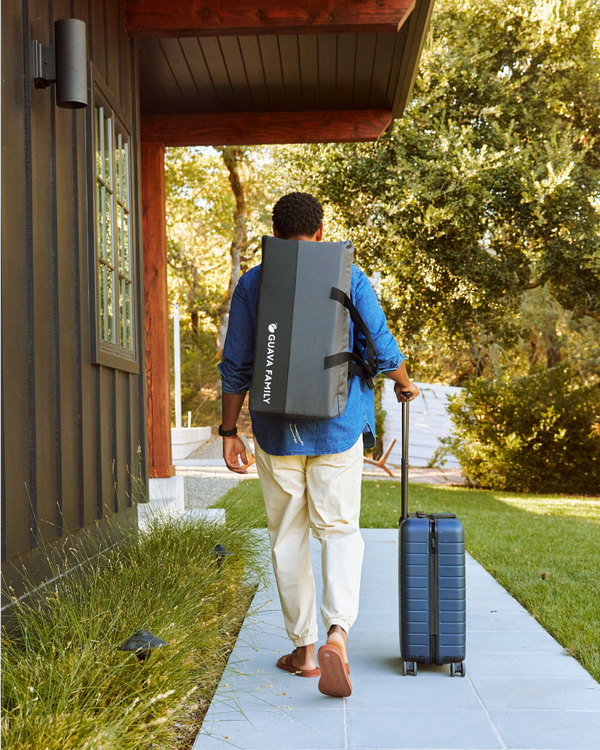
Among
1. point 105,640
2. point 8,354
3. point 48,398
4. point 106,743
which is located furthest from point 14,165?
point 106,743

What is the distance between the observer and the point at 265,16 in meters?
4.36

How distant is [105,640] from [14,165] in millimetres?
1617

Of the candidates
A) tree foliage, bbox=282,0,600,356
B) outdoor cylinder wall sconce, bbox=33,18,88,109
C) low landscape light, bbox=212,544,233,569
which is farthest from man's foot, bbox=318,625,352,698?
tree foliage, bbox=282,0,600,356

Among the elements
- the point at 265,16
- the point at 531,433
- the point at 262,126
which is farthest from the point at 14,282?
the point at 531,433

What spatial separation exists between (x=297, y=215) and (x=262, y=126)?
3805mm

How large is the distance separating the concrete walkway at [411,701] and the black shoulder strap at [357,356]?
109cm

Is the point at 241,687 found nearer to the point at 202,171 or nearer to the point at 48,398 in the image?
the point at 48,398

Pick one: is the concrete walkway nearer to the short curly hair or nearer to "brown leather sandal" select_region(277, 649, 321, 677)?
"brown leather sandal" select_region(277, 649, 321, 677)

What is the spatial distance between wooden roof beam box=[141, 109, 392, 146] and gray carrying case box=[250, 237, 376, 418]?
3980 millimetres

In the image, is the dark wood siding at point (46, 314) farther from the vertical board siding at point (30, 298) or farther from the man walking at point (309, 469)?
the man walking at point (309, 469)

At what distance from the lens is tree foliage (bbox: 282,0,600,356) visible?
995cm

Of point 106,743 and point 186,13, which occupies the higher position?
point 186,13

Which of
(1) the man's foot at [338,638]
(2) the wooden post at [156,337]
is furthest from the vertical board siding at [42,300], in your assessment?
(2) the wooden post at [156,337]

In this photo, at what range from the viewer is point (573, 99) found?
10906 mm
